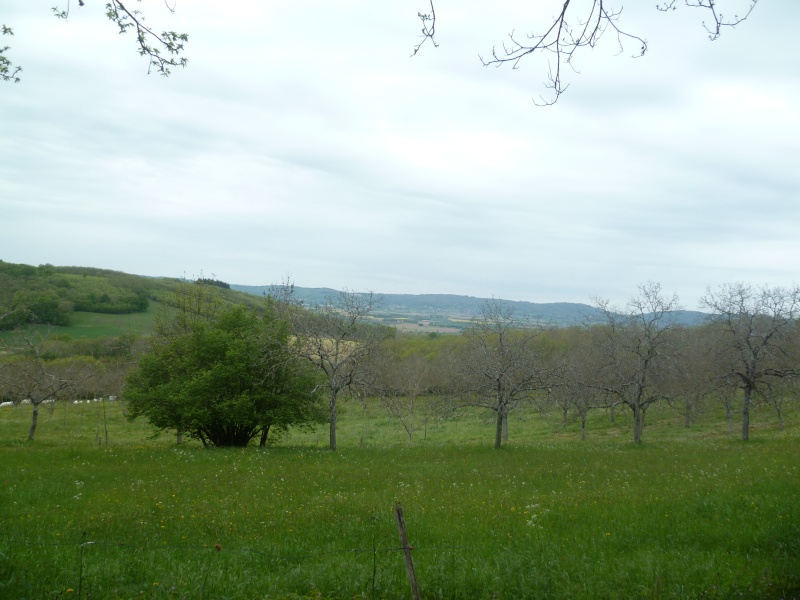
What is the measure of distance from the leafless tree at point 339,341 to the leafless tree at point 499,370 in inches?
226

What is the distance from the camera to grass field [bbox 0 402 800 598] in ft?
22.8

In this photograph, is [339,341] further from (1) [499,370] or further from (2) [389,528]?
(2) [389,528]

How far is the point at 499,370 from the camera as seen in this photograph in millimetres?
28250

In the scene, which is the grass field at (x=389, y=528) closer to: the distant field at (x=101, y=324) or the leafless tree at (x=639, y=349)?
the leafless tree at (x=639, y=349)

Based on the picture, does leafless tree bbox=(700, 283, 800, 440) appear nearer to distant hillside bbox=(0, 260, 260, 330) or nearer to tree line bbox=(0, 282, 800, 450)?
tree line bbox=(0, 282, 800, 450)

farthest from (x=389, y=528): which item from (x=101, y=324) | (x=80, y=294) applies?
(x=80, y=294)

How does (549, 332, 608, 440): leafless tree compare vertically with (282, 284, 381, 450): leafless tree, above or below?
below

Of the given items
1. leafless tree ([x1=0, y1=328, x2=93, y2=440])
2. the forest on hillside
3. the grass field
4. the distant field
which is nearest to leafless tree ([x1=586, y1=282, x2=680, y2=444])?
the forest on hillside

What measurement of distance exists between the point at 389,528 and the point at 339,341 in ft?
55.4

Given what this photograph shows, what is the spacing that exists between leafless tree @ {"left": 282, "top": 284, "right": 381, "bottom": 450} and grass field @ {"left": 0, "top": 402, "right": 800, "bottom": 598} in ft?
21.8

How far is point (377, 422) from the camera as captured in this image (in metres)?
59.3

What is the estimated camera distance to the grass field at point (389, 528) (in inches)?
273

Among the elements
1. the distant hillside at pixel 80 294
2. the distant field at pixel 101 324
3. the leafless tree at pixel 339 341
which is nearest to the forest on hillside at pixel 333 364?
the leafless tree at pixel 339 341

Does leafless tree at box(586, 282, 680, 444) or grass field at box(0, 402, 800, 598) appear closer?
grass field at box(0, 402, 800, 598)
